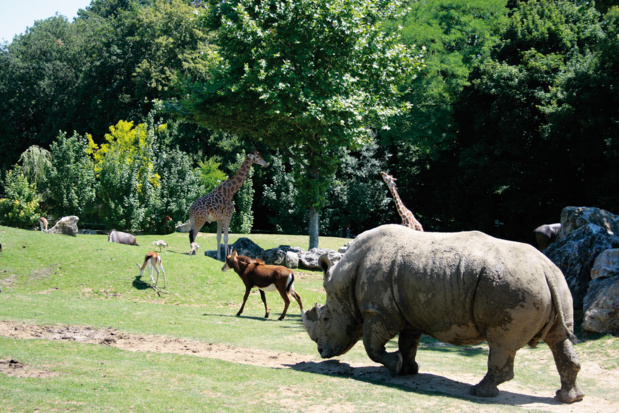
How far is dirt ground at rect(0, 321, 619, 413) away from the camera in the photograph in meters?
9.09

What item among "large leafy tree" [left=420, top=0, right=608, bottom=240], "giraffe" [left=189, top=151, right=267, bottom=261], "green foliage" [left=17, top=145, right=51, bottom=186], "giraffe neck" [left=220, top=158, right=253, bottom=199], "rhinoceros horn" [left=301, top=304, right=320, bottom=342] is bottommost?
"rhinoceros horn" [left=301, top=304, right=320, bottom=342]

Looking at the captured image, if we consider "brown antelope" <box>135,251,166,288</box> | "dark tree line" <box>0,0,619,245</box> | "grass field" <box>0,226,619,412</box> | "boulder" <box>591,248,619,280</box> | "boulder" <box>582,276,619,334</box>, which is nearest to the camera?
"grass field" <box>0,226,619,412</box>

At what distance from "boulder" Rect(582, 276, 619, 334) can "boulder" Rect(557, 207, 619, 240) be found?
12.8 feet

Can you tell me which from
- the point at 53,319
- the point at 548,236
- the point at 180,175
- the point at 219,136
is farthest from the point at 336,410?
the point at 219,136

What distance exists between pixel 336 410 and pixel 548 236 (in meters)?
19.0

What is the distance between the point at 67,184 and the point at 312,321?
2963 centimetres

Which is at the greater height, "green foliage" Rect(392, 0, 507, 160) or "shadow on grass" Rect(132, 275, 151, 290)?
"green foliage" Rect(392, 0, 507, 160)

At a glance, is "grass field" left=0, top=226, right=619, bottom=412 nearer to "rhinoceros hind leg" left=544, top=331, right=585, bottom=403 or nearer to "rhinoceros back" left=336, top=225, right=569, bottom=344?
"rhinoceros hind leg" left=544, top=331, right=585, bottom=403

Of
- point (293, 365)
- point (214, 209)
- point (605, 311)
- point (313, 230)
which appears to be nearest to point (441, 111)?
point (313, 230)

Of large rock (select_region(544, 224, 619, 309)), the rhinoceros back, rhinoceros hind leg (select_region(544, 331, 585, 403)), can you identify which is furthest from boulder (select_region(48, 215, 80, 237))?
rhinoceros hind leg (select_region(544, 331, 585, 403))

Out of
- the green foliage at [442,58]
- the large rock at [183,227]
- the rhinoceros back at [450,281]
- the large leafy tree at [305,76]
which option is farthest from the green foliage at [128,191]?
the rhinoceros back at [450,281]

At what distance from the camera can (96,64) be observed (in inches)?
2127

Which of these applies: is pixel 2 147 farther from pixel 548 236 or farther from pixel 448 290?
pixel 448 290

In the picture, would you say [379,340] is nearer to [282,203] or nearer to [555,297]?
[555,297]
